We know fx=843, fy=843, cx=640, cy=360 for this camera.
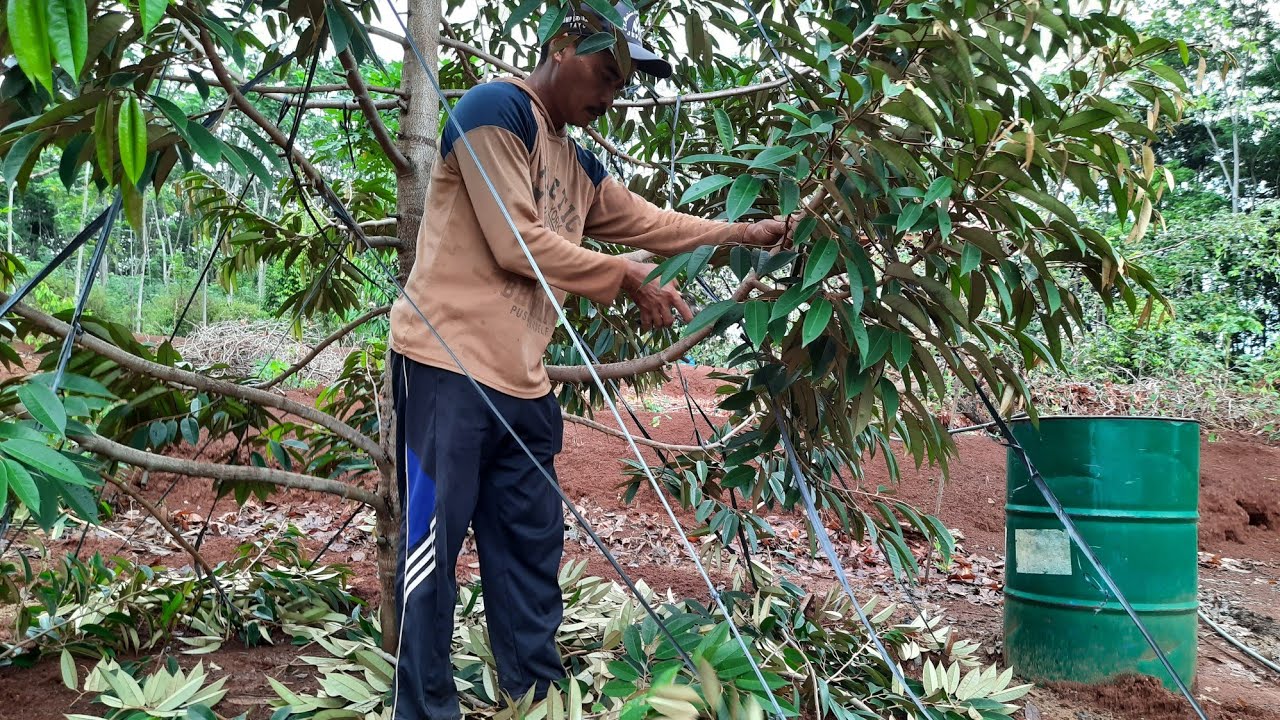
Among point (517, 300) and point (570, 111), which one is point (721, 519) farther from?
point (570, 111)

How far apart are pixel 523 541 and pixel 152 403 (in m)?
1.07

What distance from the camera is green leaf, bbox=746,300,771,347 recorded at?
1.42 meters

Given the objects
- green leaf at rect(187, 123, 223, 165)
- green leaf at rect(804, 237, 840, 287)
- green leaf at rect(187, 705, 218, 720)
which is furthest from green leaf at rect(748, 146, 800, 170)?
green leaf at rect(187, 705, 218, 720)

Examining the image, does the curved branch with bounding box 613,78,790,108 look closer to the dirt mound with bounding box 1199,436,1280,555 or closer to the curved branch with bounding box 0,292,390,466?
the curved branch with bounding box 0,292,390,466

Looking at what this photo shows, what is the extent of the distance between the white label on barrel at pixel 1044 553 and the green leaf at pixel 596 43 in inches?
83.9

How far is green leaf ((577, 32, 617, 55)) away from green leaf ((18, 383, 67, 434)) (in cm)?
96

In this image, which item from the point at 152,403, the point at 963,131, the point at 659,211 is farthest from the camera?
the point at 152,403

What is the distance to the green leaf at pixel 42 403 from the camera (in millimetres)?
1162

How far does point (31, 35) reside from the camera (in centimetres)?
77

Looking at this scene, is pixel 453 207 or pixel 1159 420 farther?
pixel 1159 420

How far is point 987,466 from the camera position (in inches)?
241

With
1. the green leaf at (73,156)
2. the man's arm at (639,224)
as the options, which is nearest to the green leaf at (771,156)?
the man's arm at (639,224)

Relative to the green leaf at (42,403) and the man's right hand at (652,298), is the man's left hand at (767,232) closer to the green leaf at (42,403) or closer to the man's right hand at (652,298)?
the man's right hand at (652,298)

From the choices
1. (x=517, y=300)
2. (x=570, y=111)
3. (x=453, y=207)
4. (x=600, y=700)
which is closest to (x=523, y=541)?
(x=600, y=700)
